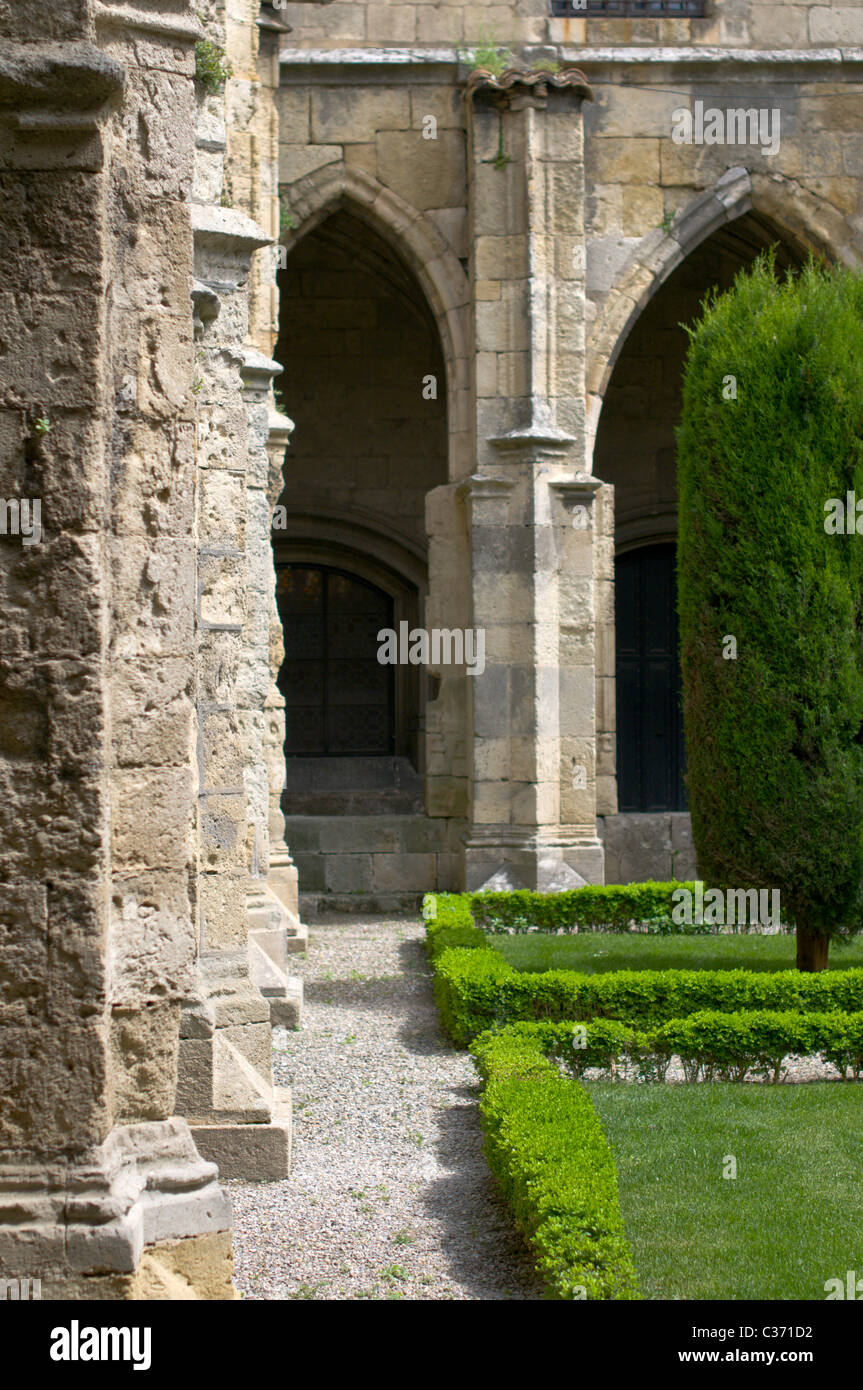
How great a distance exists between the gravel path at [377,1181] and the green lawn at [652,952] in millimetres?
979

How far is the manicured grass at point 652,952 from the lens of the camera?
8.15 meters

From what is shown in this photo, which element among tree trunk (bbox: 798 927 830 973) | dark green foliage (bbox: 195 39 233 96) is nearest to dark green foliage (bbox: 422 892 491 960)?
tree trunk (bbox: 798 927 830 973)

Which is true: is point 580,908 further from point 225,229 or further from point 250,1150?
point 225,229

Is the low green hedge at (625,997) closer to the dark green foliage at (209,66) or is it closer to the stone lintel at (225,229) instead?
the stone lintel at (225,229)

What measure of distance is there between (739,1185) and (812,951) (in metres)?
3.26

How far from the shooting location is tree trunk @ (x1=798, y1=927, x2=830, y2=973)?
7.52 metres

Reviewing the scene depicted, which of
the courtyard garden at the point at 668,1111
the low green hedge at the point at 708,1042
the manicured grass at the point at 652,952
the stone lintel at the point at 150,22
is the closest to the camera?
the stone lintel at the point at 150,22

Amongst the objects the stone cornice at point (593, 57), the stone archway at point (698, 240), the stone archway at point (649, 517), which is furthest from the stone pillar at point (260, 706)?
the stone archway at point (649, 517)

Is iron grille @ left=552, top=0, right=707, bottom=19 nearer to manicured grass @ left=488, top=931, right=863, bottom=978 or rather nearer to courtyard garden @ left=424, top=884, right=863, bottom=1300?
manicured grass @ left=488, top=931, right=863, bottom=978

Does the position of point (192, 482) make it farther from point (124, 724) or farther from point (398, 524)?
point (398, 524)

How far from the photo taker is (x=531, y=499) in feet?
33.9

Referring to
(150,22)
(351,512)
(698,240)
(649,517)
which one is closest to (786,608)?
(698,240)

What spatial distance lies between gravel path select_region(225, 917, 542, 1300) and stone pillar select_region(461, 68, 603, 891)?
2748 millimetres

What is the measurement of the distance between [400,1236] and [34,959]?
1.88 meters
